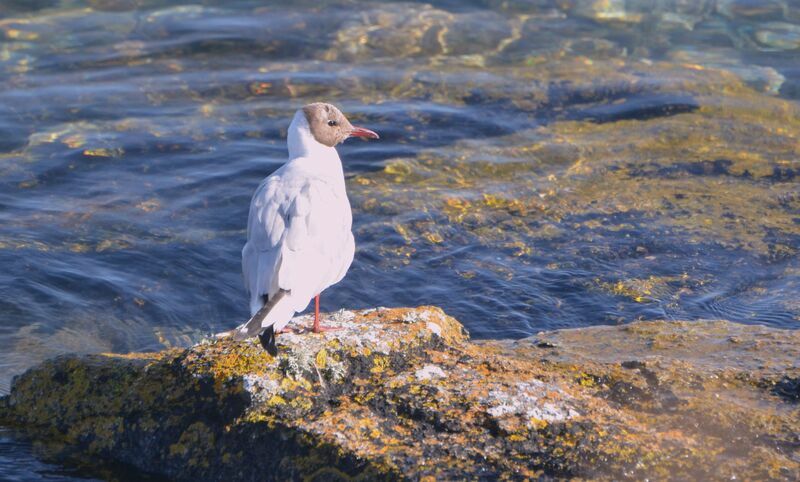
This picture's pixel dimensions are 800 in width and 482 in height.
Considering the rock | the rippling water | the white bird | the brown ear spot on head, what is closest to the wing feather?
the white bird

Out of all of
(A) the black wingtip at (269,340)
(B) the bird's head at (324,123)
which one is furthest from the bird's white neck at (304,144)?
(A) the black wingtip at (269,340)

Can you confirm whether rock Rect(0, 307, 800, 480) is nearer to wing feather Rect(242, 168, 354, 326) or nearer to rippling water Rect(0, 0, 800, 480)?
wing feather Rect(242, 168, 354, 326)

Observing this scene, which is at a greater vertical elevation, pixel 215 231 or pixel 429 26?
pixel 429 26

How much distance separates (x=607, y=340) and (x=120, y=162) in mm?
5296

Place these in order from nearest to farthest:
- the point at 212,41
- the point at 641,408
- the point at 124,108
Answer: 1. the point at 641,408
2. the point at 124,108
3. the point at 212,41

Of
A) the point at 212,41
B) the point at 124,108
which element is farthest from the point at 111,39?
the point at 124,108

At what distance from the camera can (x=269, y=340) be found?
142 inches

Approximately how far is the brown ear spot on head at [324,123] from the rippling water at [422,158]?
1410 millimetres

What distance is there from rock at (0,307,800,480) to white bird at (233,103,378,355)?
16 centimetres

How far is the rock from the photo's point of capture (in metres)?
3.24

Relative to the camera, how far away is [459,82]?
1039 cm

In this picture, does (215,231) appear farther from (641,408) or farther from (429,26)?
(429,26)

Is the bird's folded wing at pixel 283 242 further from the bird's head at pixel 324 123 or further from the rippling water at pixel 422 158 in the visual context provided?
the rippling water at pixel 422 158

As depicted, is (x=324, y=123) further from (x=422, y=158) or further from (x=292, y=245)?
(x=422, y=158)
